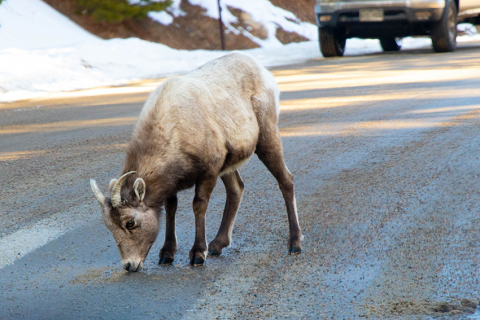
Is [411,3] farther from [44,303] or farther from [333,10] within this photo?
[44,303]

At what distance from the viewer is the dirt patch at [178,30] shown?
72.3 ft

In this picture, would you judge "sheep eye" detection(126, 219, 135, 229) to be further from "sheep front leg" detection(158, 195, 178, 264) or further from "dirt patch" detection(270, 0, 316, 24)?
"dirt patch" detection(270, 0, 316, 24)

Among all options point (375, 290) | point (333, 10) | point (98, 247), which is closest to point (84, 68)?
point (333, 10)

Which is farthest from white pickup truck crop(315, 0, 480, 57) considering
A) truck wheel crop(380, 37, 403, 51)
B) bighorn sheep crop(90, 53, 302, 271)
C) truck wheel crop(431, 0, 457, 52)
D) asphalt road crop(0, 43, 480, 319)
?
bighorn sheep crop(90, 53, 302, 271)

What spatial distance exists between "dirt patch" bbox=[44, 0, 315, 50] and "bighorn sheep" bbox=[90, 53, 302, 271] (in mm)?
17915

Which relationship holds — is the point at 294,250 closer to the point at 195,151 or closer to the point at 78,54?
the point at 195,151

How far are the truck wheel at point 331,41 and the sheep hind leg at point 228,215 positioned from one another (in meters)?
11.9

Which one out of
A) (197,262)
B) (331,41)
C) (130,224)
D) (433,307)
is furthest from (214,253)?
(331,41)

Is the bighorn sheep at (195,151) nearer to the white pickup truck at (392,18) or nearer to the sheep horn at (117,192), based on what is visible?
the sheep horn at (117,192)

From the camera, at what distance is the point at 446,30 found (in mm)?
14914

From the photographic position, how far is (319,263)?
12.9ft

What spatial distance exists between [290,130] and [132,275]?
422 cm

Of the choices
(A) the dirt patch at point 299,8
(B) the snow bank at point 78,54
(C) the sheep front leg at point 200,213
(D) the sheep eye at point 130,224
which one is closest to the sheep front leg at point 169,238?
(C) the sheep front leg at point 200,213

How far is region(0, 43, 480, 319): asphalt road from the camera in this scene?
341cm
